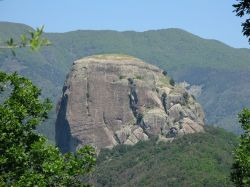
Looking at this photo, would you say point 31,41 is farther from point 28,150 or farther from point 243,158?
point 243,158

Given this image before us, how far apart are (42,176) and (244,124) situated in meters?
23.2

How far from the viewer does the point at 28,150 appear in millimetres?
33625

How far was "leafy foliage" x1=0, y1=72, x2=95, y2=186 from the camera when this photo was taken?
104ft

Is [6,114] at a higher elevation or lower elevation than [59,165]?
higher

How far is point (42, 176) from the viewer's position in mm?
30609

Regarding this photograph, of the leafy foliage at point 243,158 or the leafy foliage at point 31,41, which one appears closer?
the leafy foliage at point 31,41

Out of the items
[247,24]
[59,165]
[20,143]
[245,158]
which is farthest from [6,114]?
[245,158]

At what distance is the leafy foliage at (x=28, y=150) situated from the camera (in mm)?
31783

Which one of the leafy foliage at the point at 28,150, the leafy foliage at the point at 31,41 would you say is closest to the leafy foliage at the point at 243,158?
the leafy foliage at the point at 28,150

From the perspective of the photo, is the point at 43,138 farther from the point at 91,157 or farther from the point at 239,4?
the point at 239,4

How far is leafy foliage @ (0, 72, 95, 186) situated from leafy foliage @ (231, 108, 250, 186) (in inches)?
598

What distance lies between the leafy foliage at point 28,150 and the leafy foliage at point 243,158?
15.2 metres

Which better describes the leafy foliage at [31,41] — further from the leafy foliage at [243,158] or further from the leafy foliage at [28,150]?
the leafy foliage at [243,158]

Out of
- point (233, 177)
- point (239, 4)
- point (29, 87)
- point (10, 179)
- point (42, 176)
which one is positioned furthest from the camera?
point (233, 177)
